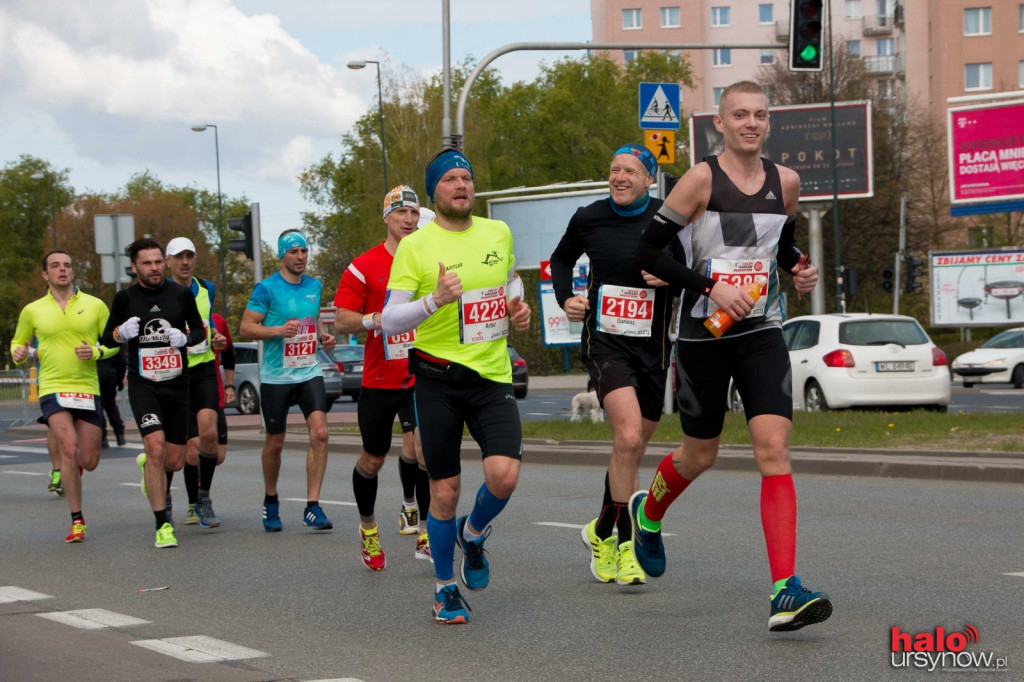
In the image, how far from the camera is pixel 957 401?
2767 cm

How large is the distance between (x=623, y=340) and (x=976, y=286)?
32.5 metres

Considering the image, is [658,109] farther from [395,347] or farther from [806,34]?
[395,347]

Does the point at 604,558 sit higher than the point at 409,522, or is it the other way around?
the point at 604,558

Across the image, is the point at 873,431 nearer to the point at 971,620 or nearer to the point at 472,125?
the point at 971,620

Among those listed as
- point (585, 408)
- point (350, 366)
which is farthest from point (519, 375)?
point (585, 408)

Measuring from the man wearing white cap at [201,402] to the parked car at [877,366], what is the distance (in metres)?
10.4

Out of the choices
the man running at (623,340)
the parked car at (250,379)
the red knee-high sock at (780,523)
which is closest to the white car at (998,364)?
the parked car at (250,379)

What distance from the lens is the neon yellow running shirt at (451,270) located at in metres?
6.67

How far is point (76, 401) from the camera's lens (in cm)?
1102

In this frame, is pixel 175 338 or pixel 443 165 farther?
pixel 175 338

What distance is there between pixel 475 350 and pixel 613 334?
116 centimetres

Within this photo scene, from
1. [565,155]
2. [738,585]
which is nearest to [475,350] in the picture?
[738,585]

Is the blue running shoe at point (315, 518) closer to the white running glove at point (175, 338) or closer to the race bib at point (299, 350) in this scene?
the race bib at point (299, 350)

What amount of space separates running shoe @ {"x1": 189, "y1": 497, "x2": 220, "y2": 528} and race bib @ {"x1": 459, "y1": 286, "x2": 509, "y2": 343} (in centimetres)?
514
